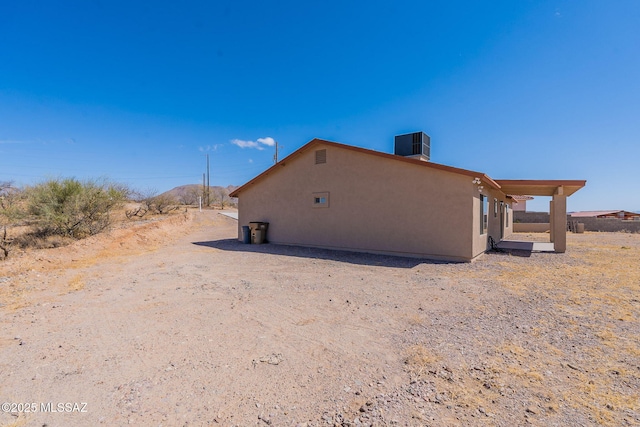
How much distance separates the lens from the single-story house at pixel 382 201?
9438mm

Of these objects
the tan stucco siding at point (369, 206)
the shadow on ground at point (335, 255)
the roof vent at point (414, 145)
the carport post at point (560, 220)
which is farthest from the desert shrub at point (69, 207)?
the carport post at point (560, 220)

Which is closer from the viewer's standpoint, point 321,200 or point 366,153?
point 366,153

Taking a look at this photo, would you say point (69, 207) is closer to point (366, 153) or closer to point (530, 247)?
point (366, 153)

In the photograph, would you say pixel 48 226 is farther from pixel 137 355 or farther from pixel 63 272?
pixel 137 355

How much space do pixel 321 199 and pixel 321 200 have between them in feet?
0.13

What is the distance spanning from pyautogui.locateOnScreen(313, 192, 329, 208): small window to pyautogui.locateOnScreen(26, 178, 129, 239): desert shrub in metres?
9.03

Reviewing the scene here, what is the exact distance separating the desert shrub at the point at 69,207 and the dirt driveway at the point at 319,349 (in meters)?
4.70

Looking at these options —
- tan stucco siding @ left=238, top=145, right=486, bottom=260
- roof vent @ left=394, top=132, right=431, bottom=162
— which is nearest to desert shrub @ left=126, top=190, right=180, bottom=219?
tan stucco siding @ left=238, top=145, right=486, bottom=260

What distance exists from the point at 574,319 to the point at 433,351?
2729 millimetres

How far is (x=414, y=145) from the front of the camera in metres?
12.9

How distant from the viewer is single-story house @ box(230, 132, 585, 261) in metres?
9.44

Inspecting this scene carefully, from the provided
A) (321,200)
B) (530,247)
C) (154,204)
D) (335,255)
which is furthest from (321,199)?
(154,204)

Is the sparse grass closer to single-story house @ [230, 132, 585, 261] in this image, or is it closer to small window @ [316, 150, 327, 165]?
single-story house @ [230, 132, 585, 261]

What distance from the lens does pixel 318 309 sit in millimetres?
5113
